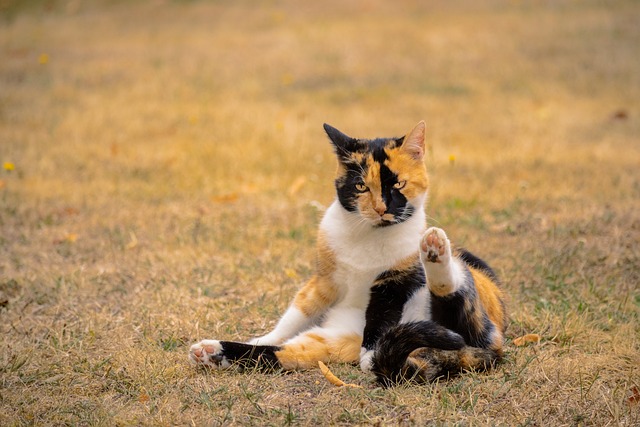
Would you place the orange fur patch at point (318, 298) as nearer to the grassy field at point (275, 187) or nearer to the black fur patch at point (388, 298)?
the black fur patch at point (388, 298)

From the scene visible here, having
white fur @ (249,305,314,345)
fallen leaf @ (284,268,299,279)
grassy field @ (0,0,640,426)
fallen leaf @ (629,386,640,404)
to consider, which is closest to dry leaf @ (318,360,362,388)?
grassy field @ (0,0,640,426)

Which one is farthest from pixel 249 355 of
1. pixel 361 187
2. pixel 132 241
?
pixel 132 241

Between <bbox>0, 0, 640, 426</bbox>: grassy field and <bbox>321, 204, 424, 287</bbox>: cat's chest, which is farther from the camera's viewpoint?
<bbox>321, 204, 424, 287</bbox>: cat's chest

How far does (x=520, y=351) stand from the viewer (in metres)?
3.38

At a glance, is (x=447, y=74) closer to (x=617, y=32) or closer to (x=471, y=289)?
(x=617, y=32)

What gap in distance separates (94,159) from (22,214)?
1.49 meters

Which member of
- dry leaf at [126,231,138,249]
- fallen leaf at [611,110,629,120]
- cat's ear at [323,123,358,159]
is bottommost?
dry leaf at [126,231,138,249]

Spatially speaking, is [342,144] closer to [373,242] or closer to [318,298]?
[373,242]

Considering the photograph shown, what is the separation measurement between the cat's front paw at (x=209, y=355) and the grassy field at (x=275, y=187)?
2.1 inches

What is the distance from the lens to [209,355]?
10.3ft

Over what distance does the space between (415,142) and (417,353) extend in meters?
0.92

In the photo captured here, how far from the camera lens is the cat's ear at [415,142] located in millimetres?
3329

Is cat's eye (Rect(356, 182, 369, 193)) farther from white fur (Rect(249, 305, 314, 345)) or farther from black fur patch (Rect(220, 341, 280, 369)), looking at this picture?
black fur patch (Rect(220, 341, 280, 369))

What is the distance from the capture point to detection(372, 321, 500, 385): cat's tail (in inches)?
116
